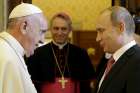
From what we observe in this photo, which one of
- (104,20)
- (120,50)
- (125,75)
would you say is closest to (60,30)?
(104,20)

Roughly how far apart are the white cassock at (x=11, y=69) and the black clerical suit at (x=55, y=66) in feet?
4.18

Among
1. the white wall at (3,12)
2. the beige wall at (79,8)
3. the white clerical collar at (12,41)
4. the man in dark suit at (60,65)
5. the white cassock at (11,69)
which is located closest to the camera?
the white cassock at (11,69)

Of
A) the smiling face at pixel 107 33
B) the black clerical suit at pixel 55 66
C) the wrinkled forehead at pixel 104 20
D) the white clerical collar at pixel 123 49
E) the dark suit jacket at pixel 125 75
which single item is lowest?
the black clerical suit at pixel 55 66

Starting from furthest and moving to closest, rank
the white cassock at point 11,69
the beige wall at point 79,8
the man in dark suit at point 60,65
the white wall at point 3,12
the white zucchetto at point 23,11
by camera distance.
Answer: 1. the beige wall at point 79,8
2. the white wall at point 3,12
3. the man in dark suit at point 60,65
4. the white zucchetto at point 23,11
5. the white cassock at point 11,69

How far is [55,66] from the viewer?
389 cm

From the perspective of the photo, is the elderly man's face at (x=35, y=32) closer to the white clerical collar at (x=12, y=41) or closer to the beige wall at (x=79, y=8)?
the white clerical collar at (x=12, y=41)

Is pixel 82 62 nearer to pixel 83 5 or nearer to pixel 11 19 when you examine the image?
pixel 11 19

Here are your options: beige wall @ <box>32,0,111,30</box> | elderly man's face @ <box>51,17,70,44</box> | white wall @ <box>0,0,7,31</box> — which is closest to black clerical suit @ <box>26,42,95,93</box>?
elderly man's face @ <box>51,17,70,44</box>

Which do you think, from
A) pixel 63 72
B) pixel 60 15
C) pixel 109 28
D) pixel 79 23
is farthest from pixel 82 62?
pixel 79 23

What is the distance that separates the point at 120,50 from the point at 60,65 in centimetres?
143

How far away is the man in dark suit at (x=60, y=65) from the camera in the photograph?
12.5 ft

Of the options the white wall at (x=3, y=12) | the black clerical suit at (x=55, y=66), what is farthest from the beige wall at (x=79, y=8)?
the black clerical suit at (x=55, y=66)

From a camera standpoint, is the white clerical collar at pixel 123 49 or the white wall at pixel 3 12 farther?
the white wall at pixel 3 12

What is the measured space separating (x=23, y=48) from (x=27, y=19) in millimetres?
194
